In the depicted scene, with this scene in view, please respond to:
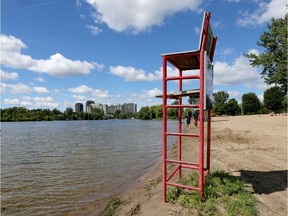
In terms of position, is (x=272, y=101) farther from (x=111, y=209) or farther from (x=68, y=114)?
(x=68, y=114)

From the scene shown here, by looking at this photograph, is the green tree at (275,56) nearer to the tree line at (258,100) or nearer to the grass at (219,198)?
the tree line at (258,100)

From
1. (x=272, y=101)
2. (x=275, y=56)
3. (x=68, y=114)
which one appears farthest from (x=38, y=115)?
(x=275, y=56)

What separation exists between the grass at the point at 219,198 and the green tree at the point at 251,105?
10254 cm

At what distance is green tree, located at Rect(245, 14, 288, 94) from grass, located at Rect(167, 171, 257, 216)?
16055mm

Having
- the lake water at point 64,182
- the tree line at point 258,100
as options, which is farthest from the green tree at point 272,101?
the lake water at point 64,182

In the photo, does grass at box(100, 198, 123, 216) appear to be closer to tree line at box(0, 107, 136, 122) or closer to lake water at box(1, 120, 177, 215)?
lake water at box(1, 120, 177, 215)

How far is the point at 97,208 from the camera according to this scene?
5.54 m

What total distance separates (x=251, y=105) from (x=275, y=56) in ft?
284

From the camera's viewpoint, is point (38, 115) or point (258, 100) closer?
point (258, 100)

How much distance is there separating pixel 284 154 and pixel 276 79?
1117cm

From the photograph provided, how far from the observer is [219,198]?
410cm

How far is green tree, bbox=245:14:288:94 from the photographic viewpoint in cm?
1741

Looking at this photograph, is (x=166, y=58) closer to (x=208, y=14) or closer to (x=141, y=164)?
(x=208, y=14)

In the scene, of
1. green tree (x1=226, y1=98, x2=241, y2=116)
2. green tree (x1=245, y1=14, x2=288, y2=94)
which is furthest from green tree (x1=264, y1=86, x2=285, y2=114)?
green tree (x1=245, y1=14, x2=288, y2=94)
